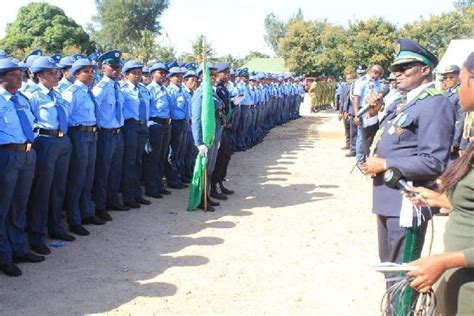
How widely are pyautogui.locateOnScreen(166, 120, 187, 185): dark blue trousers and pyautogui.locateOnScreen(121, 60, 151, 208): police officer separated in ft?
3.63

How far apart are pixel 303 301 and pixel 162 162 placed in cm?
450

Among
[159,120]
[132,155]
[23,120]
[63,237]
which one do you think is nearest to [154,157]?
[159,120]

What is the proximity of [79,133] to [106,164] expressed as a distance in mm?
795

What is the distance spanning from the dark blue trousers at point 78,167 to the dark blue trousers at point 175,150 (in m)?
2.50

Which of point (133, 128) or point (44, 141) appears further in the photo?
point (133, 128)

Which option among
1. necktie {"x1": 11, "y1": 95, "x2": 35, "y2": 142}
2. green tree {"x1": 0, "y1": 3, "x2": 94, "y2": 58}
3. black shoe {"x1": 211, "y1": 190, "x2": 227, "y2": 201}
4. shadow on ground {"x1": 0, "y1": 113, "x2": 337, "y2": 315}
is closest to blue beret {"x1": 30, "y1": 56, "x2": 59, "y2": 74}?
necktie {"x1": 11, "y1": 95, "x2": 35, "y2": 142}

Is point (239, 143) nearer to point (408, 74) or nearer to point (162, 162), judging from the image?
point (162, 162)

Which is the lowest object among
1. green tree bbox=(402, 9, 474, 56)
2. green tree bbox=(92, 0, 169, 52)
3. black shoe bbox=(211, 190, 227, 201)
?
black shoe bbox=(211, 190, 227, 201)

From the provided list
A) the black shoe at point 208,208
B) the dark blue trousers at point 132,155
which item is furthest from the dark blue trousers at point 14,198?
the black shoe at point 208,208

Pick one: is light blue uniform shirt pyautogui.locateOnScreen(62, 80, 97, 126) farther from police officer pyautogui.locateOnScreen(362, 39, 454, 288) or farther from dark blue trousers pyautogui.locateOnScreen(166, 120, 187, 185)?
police officer pyautogui.locateOnScreen(362, 39, 454, 288)

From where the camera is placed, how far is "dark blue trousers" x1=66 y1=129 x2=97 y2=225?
236 inches

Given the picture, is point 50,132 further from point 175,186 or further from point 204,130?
point 175,186

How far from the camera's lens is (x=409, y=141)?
3.04 meters

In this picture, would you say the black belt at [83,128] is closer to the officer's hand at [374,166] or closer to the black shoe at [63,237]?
the black shoe at [63,237]
